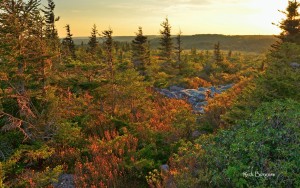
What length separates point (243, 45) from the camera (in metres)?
159

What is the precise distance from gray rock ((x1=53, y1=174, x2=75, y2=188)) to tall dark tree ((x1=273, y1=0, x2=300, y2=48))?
14.2 metres

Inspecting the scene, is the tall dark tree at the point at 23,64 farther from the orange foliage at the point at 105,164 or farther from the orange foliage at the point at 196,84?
the orange foliage at the point at 196,84

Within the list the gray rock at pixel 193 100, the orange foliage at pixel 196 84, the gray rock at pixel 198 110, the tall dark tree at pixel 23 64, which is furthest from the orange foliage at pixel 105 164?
the orange foliage at pixel 196 84

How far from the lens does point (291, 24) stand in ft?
50.6

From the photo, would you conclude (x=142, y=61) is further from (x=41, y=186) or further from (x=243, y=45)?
(x=243, y=45)

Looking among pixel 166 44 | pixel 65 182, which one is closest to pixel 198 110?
pixel 65 182

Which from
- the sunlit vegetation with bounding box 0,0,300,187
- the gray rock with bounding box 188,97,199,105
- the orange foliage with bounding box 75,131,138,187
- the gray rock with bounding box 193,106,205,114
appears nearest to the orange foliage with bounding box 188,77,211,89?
the gray rock with bounding box 188,97,199,105

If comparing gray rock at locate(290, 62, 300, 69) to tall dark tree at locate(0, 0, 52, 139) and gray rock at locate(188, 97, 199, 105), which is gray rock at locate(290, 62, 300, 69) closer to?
gray rock at locate(188, 97, 199, 105)

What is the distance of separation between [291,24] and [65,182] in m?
14.6

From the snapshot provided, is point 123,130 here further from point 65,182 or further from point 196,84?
point 196,84

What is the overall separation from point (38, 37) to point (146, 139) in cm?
516

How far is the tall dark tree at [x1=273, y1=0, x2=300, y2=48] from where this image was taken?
1521cm

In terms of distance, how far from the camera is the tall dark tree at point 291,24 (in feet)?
49.9

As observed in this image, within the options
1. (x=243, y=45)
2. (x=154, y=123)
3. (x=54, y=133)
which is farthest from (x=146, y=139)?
(x=243, y=45)
